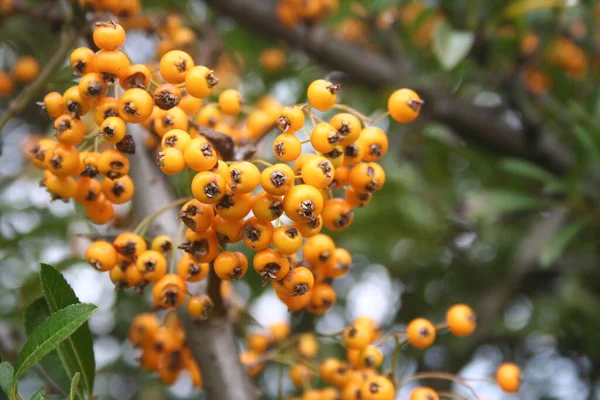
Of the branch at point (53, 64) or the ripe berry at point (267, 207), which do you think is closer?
the ripe berry at point (267, 207)

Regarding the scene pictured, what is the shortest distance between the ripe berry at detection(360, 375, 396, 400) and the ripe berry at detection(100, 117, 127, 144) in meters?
0.95

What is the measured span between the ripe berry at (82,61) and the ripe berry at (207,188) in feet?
1.61

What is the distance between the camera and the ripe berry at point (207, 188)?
51.9 inches

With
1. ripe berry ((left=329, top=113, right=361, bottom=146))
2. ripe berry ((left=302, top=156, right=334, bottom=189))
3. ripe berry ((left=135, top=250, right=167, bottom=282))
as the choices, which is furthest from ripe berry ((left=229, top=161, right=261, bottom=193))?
ripe berry ((left=135, top=250, right=167, bottom=282))

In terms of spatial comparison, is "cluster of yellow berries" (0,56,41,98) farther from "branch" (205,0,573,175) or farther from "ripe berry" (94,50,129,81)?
"ripe berry" (94,50,129,81)

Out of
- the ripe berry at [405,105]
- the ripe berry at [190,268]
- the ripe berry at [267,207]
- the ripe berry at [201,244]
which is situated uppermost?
the ripe berry at [405,105]

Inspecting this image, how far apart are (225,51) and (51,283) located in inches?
101

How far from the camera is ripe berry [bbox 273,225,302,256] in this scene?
1402mm

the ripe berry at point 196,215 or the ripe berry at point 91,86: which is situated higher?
the ripe berry at point 91,86

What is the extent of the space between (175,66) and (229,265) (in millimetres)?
532

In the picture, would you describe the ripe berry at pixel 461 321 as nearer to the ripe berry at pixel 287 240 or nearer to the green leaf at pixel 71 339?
the ripe berry at pixel 287 240

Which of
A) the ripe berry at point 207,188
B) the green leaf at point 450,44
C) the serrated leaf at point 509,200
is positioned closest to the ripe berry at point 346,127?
the ripe berry at point 207,188

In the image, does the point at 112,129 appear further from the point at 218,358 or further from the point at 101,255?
the point at 218,358

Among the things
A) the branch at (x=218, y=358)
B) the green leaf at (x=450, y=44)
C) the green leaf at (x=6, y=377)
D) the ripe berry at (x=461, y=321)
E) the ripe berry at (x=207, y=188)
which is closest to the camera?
the ripe berry at (x=207, y=188)
